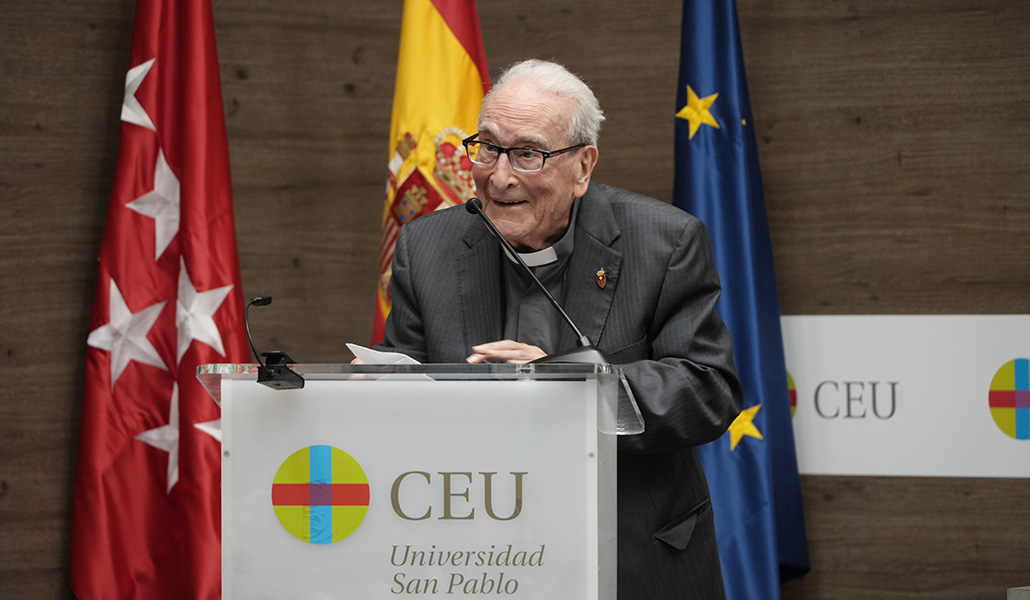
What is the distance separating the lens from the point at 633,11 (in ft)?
10.2

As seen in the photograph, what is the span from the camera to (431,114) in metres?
2.72

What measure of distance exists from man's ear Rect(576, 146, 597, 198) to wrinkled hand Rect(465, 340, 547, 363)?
53 cm

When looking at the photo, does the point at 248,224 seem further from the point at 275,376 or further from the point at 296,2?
the point at 275,376

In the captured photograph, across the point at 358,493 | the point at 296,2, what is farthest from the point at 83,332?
the point at 358,493

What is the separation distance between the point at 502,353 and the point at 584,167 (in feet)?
1.92

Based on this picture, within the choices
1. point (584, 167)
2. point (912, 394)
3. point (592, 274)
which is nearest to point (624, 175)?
point (912, 394)

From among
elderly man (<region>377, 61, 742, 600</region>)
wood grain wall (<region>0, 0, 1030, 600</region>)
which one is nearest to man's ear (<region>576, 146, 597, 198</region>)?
elderly man (<region>377, 61, 742, 600</region>)

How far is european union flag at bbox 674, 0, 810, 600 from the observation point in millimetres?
2719

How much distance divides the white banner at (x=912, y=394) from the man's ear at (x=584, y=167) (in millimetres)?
1461

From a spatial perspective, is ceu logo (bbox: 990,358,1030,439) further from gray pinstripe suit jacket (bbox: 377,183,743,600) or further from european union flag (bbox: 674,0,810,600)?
gray pinstripe suit jacket (bbox: 377,183,743,600)

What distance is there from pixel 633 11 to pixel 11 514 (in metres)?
2.64

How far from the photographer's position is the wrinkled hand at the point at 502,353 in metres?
1.34

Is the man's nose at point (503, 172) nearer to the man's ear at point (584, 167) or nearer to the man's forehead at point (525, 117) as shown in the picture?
the man's forehead at point (525, 117)

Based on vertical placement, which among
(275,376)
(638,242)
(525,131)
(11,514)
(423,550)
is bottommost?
(11,514)
